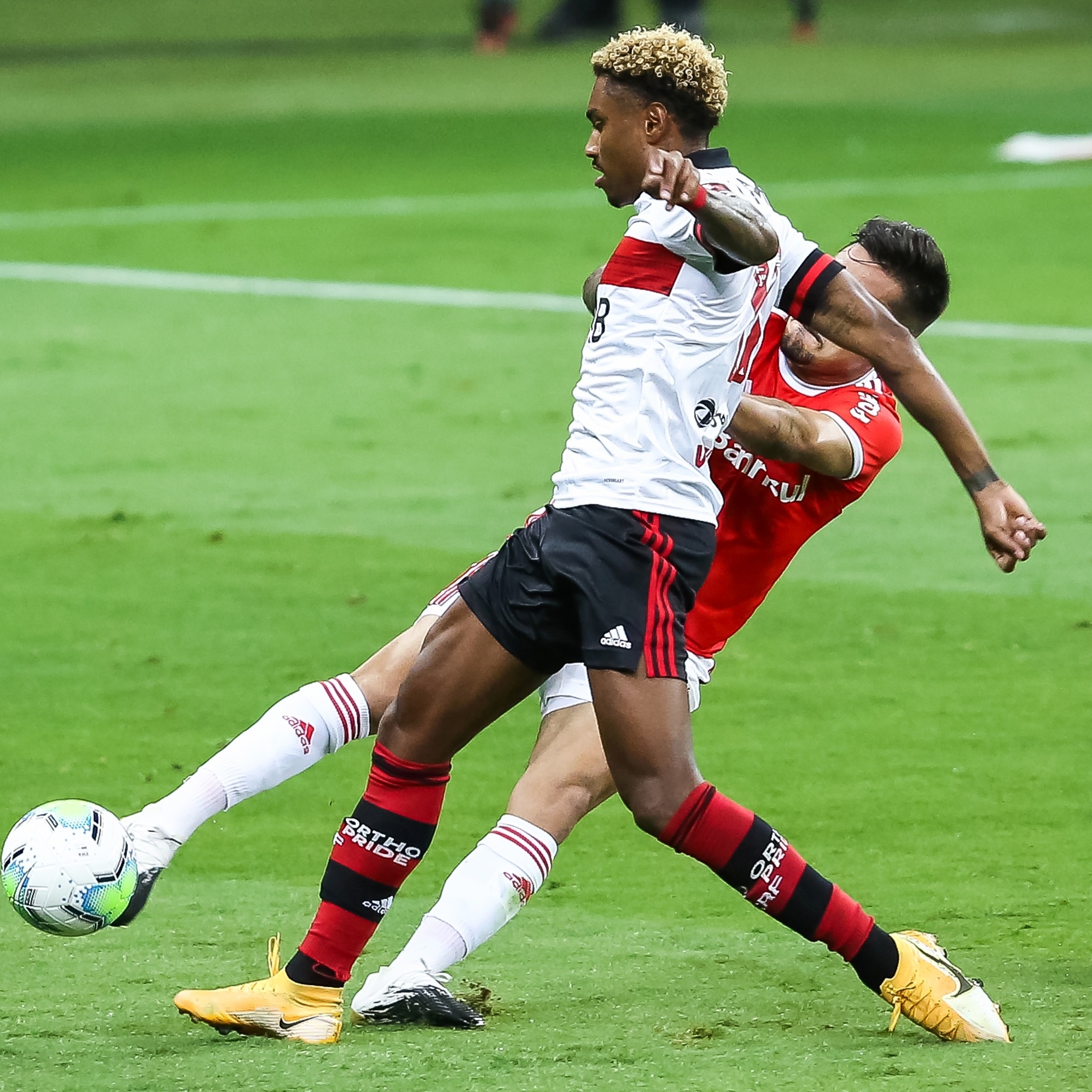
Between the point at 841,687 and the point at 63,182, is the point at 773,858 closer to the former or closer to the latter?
the point at 841,687

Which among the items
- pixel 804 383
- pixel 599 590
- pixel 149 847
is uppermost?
pixel 804 383

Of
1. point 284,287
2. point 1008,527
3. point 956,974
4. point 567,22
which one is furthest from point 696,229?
point 567,22

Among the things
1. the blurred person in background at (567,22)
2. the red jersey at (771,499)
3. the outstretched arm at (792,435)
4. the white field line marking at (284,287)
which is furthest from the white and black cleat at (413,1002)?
the blurred person in background at (567,22)

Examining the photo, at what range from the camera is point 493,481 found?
447 inches

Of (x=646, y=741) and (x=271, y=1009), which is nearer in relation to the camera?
(x=646, y=741)

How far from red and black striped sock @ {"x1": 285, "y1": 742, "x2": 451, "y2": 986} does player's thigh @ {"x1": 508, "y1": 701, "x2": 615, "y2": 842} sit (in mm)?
270

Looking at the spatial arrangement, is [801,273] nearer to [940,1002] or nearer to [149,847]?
[940,1002]

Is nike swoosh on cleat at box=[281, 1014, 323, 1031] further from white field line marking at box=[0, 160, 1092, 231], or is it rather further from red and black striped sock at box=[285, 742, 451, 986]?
white field line marking at box=[0, 160, 1092, 231]

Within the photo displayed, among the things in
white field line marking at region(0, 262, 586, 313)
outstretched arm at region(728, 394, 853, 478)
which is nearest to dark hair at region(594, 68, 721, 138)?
outstretched arm at region(728, 394, 853, 478)

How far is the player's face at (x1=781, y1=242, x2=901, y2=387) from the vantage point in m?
5.76

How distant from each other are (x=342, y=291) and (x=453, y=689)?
40.0ft

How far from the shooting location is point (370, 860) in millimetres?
5031

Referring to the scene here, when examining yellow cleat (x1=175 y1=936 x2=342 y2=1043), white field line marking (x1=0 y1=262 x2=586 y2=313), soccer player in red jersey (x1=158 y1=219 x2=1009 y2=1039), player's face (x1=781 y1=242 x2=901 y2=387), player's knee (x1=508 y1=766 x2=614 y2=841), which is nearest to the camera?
yellow cleat (x1=175 y1=936 x2=342 y2=1043)

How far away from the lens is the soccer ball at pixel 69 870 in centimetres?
495
